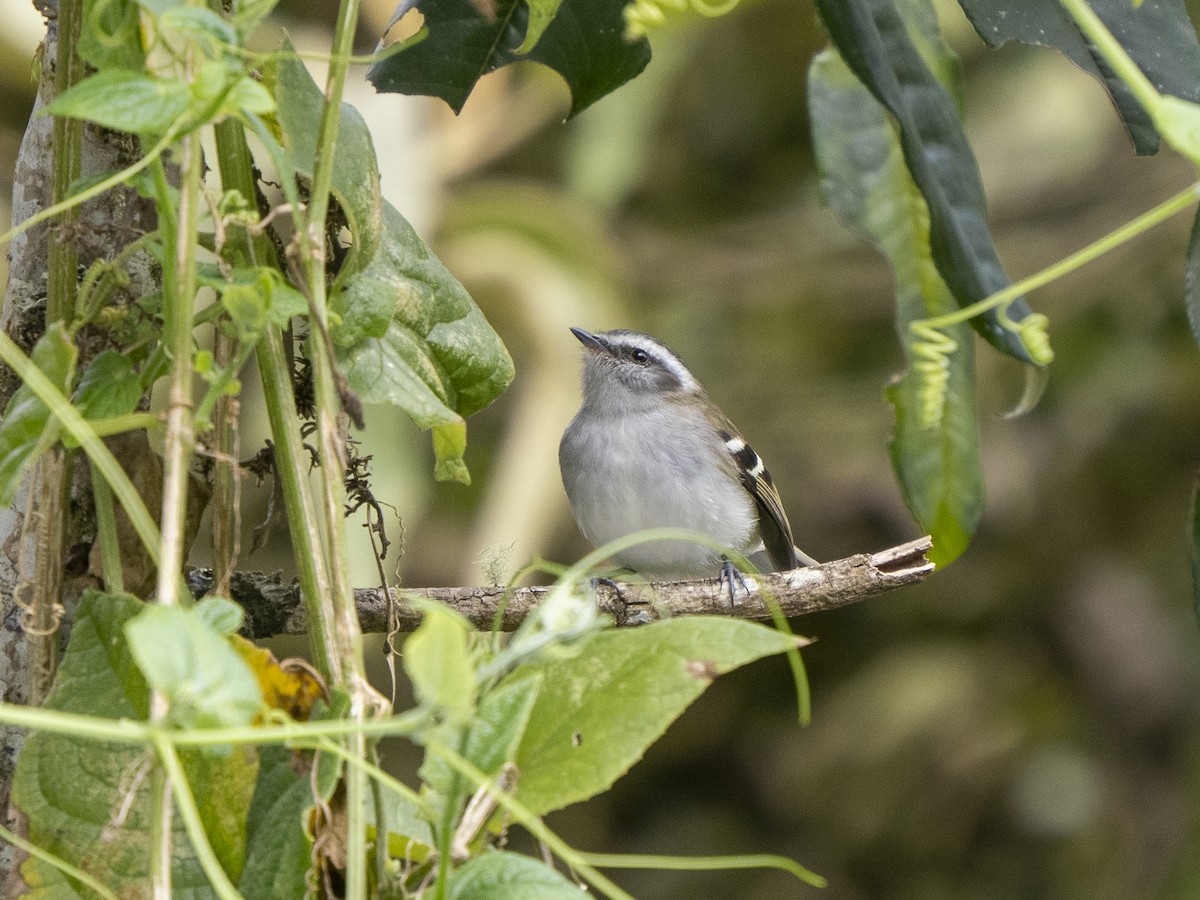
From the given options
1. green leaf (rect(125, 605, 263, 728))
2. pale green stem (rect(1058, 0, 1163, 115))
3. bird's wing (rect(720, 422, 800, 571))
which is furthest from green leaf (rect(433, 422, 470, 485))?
bird's wing (rect(720, 422, 800, 571))

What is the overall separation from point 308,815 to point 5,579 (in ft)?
1.65

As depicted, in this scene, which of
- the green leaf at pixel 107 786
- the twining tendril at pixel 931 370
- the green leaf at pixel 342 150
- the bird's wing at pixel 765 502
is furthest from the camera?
the bird's wing at pixel 765 502

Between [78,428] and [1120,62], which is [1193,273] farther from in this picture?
[78,428]

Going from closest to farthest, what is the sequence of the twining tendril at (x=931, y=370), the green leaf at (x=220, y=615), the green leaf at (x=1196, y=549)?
the green leaf at (x=220, y=615)
the twining tendril at (x=931, y=370)
the green leaf at (x=1196, y=549)

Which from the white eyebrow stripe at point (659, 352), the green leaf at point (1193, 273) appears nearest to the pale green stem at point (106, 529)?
the green leaf at point (1193, 273)

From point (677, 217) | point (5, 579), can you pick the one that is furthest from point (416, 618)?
point (677, 217)

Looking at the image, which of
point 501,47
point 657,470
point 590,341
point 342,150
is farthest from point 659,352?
point 342,150

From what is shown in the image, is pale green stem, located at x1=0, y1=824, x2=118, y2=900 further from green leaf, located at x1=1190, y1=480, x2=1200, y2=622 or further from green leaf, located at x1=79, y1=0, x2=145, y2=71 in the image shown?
green leaf, located at x1=1190, y1=480, x2=1200, y2=622

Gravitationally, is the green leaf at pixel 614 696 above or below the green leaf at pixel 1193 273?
below

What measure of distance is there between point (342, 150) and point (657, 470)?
2.78 metres

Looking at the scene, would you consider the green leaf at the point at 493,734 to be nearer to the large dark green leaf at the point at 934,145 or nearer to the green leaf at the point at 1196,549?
the large dark green leaf at the point at 934,145

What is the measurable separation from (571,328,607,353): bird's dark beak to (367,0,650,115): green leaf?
2656mm

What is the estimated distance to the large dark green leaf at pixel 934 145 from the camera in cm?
143

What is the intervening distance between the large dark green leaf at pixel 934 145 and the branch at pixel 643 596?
0.48m
